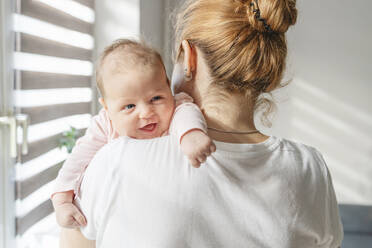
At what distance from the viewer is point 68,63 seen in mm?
1914

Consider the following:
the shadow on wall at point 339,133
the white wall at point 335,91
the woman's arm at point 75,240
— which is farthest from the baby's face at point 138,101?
the shadow on wall at point 339,133

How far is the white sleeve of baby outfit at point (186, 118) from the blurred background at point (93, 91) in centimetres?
35

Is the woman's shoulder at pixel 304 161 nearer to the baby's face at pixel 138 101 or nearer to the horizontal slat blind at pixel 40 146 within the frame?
the baby's face at pixel 138 101

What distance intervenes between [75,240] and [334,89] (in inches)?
116

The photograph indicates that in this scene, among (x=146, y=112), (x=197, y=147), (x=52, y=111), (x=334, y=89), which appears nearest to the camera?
(x=197, y=147)

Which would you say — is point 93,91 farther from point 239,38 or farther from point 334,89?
point 334,89

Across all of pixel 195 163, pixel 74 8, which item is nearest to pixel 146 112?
pixel 195 163

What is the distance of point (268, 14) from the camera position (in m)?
0.73

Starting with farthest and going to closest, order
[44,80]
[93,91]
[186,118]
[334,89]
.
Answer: [334,89]
[93,91]
[44,80]
[186,118]

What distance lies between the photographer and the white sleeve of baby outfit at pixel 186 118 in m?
0.66

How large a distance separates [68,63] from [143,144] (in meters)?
1.41

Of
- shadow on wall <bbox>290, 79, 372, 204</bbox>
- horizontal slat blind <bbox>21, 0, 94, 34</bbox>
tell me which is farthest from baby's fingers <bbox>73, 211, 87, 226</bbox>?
shadow on wall <bbox>290, 79, 372, 204</bbox>

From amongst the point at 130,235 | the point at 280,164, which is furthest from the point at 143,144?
the point at 280,164

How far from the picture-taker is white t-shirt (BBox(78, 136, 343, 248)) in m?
0.63
